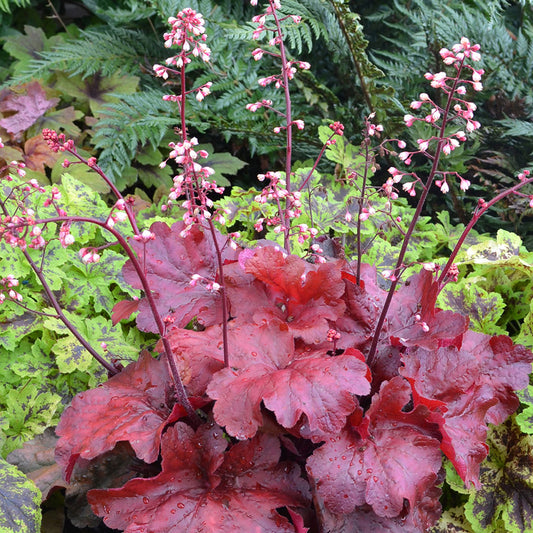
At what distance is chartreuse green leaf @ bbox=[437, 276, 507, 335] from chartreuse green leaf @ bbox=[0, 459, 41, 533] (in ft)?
4.22

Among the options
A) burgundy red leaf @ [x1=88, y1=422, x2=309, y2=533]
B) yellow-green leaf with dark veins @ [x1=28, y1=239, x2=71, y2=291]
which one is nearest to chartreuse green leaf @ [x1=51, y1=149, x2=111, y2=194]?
yellow-green leaf with dark veins @ [x1=28, y1=239, x2=71, y2=291]

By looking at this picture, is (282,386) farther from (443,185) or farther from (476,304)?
(476,304)

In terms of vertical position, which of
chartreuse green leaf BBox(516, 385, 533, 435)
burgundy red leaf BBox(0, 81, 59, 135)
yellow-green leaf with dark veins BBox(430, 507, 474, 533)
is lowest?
yellow-green leaf with dark veins BBox(430, 507, 474, 533)

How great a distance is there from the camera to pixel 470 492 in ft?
4.79

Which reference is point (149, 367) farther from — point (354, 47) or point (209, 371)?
point (354, 47)

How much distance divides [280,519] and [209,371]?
0.37 m

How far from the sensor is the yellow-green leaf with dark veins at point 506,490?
4.70 feet

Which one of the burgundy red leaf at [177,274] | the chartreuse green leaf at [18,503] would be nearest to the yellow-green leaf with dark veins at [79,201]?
the burgundy red leaf at [177,274]

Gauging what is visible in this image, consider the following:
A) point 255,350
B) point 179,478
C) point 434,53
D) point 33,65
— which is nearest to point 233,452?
point 179,478

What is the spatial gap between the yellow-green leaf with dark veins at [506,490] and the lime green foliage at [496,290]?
0.34 meters

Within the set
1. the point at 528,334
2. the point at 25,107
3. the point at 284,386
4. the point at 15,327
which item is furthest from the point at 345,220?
the point at 25,107

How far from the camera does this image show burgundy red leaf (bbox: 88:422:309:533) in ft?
3.83

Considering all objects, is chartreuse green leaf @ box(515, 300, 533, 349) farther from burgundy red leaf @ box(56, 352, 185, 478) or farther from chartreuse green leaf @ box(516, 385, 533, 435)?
burgundy red leaf @ box(56, 352, 185, 478)

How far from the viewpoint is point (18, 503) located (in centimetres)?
130
